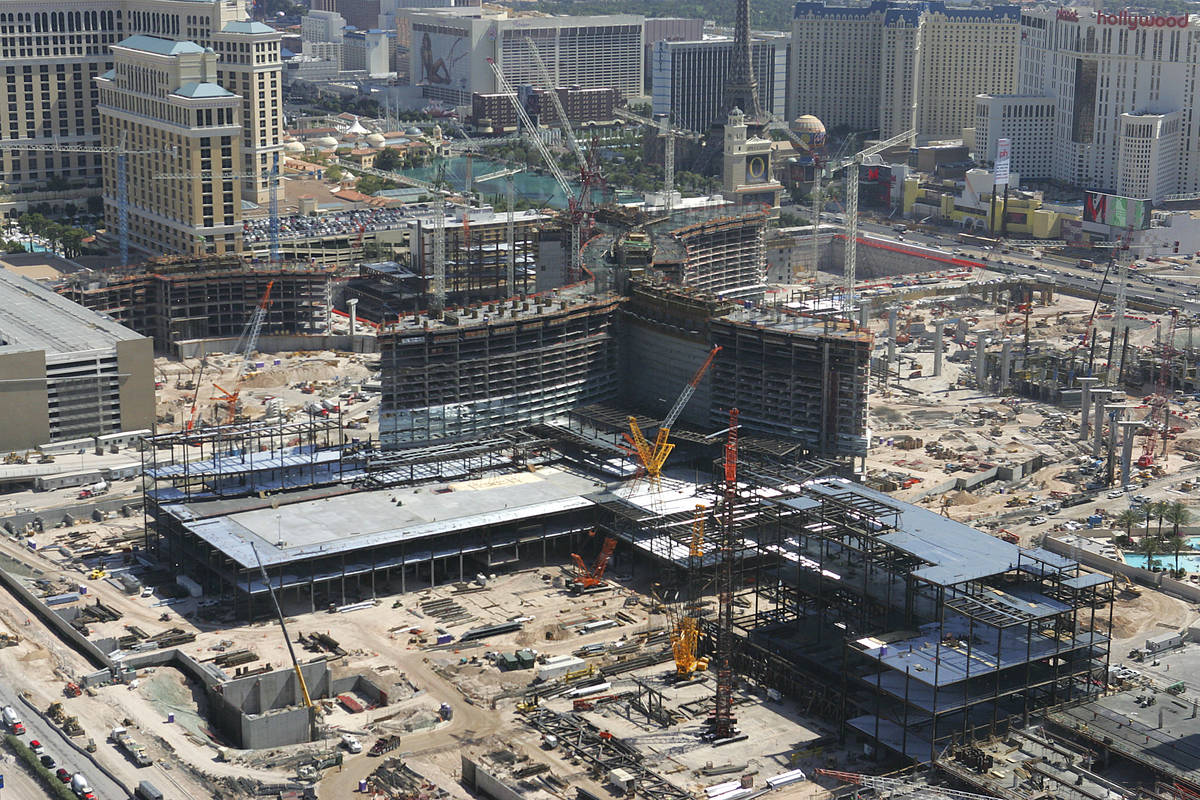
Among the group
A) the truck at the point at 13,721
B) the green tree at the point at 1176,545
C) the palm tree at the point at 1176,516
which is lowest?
A: the truck at the point at 13,721

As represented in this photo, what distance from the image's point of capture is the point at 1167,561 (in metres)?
122

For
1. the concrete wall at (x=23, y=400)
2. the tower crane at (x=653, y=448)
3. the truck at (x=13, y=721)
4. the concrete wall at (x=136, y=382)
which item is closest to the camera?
the truck at (x=13, y=721)

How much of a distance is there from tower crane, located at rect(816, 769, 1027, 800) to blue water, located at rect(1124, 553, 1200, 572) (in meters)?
36.2

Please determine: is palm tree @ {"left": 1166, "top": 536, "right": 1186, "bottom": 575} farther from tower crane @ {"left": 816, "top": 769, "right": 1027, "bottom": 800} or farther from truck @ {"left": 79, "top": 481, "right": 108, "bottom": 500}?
truck @ {"left": 79, "top": 481, "right": 108, "bottom": 500}

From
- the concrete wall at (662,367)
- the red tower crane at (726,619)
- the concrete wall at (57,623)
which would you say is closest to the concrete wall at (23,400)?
the concrete wall at (57,623)

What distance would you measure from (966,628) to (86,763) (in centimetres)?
4419

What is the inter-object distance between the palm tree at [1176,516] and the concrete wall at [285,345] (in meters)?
75.1

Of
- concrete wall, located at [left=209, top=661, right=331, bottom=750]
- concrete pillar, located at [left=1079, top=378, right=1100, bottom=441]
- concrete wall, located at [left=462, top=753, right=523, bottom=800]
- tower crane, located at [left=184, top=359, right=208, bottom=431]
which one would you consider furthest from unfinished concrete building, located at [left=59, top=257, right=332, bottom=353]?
concrete wall, located at [left=462, top=753, right=523, bottom=800]

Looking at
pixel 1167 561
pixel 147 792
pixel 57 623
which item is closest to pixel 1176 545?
pixel 1167 561

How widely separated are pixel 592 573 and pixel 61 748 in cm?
3757

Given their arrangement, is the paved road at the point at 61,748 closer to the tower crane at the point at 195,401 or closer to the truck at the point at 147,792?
the truck at the point at 147,792

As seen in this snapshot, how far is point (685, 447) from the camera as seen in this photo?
136 m

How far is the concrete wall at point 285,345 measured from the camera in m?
172

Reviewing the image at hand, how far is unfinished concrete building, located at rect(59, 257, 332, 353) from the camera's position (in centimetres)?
17188
